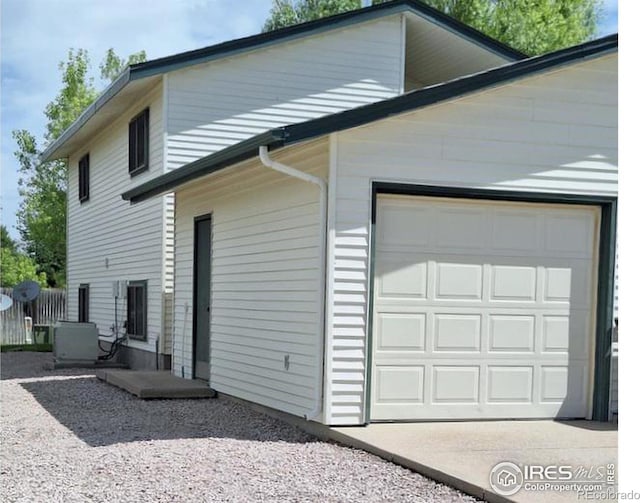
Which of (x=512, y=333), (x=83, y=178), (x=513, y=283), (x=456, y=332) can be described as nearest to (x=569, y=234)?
(x=513, y=283)

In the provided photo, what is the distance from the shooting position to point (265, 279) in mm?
8664

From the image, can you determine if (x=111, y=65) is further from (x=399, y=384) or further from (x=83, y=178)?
(x=399, y=384)

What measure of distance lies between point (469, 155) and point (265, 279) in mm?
2541

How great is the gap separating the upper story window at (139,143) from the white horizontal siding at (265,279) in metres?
2.64

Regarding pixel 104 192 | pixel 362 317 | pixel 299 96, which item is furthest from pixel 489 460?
pixel 104 192

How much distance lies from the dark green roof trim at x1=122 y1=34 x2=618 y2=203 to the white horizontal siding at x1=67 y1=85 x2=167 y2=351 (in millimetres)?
4713

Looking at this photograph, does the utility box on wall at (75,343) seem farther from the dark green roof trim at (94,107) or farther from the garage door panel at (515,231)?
the garage door panel at (515,231)

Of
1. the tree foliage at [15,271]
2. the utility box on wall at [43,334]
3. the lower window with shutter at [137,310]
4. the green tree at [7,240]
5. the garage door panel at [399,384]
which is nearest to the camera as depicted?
the garage door panel at [399,384]

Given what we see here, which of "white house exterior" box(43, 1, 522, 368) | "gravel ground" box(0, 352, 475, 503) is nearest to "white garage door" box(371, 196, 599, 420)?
"gravel ground" box(0, 352, 475, 503)

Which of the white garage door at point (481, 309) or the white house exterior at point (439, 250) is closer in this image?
the white house exterior at point (439, 250)

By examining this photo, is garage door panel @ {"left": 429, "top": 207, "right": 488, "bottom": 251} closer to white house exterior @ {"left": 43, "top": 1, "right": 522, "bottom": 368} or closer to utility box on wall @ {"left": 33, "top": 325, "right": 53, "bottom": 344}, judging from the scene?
white house exterior @ {"left": 43, "top": 1, "right": 522, "bottom": 368}

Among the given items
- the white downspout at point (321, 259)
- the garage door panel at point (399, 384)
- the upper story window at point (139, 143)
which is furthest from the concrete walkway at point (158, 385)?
the upper story window at point (139, 143)

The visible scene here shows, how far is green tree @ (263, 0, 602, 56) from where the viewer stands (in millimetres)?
24562

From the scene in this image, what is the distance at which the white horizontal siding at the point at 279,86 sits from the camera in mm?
12594
